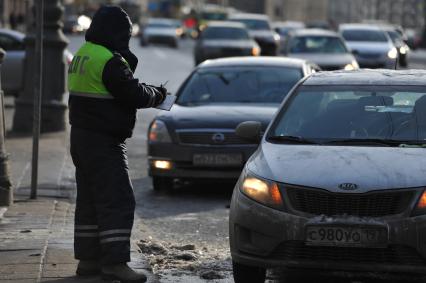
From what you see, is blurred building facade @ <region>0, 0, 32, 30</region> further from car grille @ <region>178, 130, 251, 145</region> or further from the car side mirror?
the car side mirror

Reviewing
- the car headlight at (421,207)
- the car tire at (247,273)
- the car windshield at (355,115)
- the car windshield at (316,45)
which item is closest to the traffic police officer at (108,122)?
the car tire at (247,273)

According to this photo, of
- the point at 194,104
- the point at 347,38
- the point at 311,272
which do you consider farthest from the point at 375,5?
the point at 311,272

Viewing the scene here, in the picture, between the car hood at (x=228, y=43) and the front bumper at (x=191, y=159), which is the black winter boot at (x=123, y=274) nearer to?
the front bumper at (x=191, y=159)

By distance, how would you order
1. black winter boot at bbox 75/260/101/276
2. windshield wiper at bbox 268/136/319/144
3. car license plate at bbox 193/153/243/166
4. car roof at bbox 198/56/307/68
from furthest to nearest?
car roof at bbox 198/56/307/68 < car license plate at bbox 193/153/243/166 < windshield wiper at bbox 268/136/319/144 < black winter boot at bbox 75/260/101/276

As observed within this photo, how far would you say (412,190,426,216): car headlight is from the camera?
6.90 meters

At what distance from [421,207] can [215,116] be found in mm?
5910

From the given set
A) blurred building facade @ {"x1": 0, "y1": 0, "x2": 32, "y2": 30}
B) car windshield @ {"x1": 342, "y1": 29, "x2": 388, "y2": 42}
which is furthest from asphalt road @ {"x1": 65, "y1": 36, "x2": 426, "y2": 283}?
blurred building facade @ {"x1": 0, "y1": 0, "x2": 32, "y2": 30}

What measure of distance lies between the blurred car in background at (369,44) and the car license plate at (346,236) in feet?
90.0

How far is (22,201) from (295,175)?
14.7ft

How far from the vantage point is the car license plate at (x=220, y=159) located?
12258 mm

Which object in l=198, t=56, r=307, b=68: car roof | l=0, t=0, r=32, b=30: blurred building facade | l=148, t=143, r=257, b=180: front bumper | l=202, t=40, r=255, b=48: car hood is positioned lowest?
l=0, t=0, r=32, b=30: blurred building facade

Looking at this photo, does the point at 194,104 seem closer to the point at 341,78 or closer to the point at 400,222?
the point at 341,78

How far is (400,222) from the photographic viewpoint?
22.5 feet

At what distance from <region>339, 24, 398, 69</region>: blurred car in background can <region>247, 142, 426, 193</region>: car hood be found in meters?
26.7
